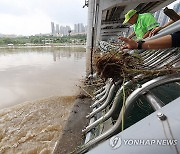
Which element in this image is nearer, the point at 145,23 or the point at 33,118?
the point at 145,23

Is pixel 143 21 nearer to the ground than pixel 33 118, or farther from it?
farther from it

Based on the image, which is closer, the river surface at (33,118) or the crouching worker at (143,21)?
the river surface at (33,118)

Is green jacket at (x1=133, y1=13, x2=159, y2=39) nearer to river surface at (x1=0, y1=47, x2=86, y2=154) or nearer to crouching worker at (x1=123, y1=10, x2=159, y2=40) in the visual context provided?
crouching worker at (x1=123, y1=10, x2=159, y2=40)

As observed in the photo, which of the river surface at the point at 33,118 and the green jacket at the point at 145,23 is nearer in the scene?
the river surface at the point at 33,118

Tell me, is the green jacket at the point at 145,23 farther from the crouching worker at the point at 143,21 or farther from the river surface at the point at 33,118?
the river surface at the point at 33,118

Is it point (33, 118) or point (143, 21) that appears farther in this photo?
point (33, 118)

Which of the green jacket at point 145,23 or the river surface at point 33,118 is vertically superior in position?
the green jacket at point 145,23

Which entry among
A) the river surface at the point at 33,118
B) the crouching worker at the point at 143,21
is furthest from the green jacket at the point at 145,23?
the river surface at the point at 33,118

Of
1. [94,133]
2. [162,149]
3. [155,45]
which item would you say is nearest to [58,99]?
[94,133]

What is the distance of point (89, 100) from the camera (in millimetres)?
3979

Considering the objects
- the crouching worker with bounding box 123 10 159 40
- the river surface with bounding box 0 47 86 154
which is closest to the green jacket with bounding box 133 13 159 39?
the crouching worker with bounding box 123 10 159 40

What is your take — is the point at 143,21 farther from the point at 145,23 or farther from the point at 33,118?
the point at 33,118

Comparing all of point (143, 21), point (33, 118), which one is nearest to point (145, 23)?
point (143, 21)

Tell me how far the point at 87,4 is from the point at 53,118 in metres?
15.6
